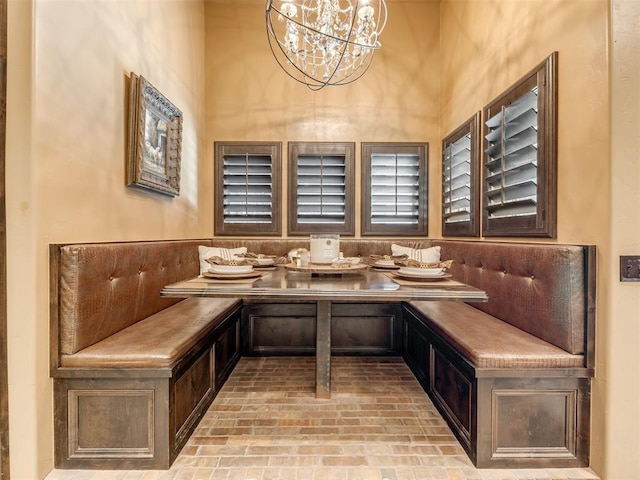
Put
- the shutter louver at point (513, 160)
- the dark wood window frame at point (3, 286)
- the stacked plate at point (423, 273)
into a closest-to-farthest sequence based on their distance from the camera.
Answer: the dark wood window frame at point (3, 286) → the stacked plate at point (423, 273) → the shutter louver at point (513, 160)

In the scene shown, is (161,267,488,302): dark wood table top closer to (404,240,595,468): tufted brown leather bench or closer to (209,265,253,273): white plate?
(209,265,253,273): white plate

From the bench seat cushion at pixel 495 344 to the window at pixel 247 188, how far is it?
2017 mm

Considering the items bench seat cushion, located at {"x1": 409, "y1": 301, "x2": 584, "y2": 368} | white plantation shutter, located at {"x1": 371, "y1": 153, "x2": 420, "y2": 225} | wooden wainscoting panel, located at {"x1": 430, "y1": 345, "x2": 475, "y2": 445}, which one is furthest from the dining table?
white plantation shutter, located at {"x1": 371, "y1": 153, "x2": 420, "y2": 225}

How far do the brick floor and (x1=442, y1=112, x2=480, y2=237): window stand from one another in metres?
1.37

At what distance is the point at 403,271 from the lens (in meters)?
1.86

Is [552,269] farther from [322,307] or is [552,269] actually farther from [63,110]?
[63,110]

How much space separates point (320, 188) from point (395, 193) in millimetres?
797

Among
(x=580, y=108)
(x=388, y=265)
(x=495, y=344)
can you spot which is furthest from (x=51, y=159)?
(x=580, y=108)

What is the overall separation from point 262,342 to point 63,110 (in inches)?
89.4

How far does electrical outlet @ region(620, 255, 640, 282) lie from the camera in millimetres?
1419

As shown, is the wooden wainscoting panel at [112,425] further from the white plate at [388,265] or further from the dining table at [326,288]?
the white plate at [388,265]

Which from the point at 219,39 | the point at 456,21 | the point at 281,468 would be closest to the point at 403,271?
the point at 281,468

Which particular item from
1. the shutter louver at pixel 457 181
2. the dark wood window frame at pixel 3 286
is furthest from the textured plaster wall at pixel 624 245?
the dark wood window frame at pixel 3 286

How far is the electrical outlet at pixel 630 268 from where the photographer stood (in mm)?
1419
